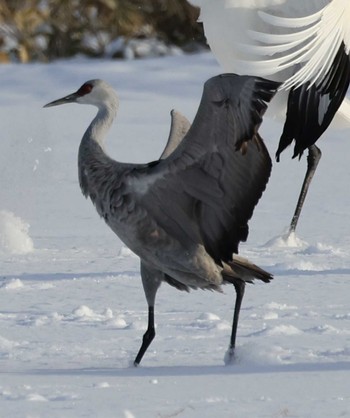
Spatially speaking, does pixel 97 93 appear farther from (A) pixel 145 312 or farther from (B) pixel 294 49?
(B) pixel 294 49

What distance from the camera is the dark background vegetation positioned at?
13.9 metres

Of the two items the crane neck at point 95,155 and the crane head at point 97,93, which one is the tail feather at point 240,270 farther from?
the crane head at point 97,93

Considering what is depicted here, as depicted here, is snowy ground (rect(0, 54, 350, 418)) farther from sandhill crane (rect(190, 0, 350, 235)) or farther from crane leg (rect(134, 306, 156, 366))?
sandhill crane (rect(190, 0, 350, 235))

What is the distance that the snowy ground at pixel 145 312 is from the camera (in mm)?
3559

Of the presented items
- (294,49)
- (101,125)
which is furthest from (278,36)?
(101,125)

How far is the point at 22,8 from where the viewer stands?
545 inches

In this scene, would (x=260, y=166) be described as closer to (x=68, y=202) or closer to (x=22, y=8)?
(x=68, y=202)

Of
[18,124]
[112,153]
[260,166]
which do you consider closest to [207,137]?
[260,166]

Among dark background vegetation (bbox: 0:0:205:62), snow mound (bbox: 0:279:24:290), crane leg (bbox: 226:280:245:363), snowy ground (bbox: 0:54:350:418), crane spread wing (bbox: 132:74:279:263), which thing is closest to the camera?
snowy ground (bbox: 0:54:350:418)

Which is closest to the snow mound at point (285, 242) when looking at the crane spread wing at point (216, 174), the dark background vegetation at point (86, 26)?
the crane spread wing at point (216, 174)

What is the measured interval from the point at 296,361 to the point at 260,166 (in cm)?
56

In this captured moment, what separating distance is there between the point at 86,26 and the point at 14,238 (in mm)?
8258

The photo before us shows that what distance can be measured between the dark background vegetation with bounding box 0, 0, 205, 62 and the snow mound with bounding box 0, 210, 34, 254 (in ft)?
25.3

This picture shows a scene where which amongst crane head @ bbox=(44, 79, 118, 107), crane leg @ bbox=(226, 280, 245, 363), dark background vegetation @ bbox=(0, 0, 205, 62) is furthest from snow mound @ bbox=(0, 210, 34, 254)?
dark background vegetation @ bbox=(0, 0, 205, 62)
